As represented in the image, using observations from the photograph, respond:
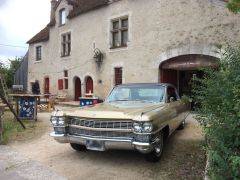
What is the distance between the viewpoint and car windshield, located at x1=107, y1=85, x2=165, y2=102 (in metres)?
6.84

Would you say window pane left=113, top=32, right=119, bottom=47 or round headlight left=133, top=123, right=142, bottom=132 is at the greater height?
window pane left=113, top=32, right=119, bottom=47

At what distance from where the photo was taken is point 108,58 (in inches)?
731

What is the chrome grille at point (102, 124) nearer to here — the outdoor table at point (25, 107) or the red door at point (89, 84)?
the outdoor table at point (25, 107)

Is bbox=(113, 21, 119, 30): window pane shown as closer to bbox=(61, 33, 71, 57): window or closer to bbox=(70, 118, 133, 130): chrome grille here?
bbox=(61, 33, 71, 57): window

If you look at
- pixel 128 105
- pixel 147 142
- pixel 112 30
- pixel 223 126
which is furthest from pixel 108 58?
pixel 223 126

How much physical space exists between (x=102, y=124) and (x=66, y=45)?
18025mm

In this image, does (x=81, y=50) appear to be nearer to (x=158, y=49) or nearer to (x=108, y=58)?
(x=108, y=58)

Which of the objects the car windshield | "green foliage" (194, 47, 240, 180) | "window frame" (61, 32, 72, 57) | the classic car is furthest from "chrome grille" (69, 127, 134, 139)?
"window frame" (61, 32, 72, 57)

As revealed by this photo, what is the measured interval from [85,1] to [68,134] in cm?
1770

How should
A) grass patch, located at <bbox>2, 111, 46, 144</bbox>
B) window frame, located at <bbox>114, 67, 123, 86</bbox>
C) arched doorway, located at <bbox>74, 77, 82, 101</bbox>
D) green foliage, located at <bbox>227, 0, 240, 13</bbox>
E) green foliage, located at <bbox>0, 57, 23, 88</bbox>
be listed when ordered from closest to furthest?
1. green foliage, located at <bbox>227, 0, 240, 13</bbox>
2. grass patch, located at <bbox>2, 111, 46, 144</bbox>
3. window frame, located at <bbox>114, 67, 123, 86</bbox>
4. arched doorway, located at <bbox>74, 77, 82, 101</bbox>
5. green foliage, located at <bbox>0, 57, 23, 88</bbox>

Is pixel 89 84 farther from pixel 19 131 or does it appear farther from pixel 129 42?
pixel 19 131

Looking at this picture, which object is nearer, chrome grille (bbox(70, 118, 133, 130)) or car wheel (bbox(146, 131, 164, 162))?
chrome grille (bbox(70, 118, 133, 130))

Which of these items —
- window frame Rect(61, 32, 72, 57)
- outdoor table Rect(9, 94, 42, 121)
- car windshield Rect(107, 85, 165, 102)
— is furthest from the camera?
window frame Rect(61, 32, 72, 57)

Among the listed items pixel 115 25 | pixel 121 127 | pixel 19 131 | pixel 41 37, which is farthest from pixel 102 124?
pixel 41 37
